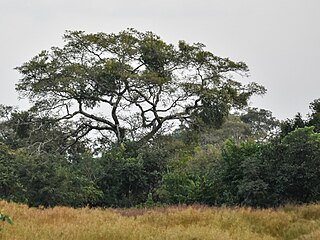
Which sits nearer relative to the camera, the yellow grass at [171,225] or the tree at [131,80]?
the yellow grass at [171,225]

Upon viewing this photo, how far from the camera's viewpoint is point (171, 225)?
554 inches

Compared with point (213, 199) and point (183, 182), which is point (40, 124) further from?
point (213, 199)

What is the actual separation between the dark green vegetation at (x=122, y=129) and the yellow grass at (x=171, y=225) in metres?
6.12

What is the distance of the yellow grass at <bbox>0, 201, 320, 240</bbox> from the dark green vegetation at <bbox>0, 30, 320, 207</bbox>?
20.1 ft

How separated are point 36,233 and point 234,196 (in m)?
11.3

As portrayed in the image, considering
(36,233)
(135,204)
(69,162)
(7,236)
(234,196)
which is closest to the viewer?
(7,236)

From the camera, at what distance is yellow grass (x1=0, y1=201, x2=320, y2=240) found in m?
11.3

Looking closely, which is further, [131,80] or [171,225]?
[131,80]

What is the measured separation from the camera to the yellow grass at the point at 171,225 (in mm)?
11336

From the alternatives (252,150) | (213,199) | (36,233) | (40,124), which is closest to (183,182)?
(213,199)

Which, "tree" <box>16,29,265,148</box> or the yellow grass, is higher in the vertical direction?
"tree" <box>16,29,265,148</box>

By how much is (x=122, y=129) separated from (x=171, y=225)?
17826 mm

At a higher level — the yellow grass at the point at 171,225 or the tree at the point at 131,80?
the tree at the point at 131,80

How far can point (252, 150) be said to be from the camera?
2225cm
